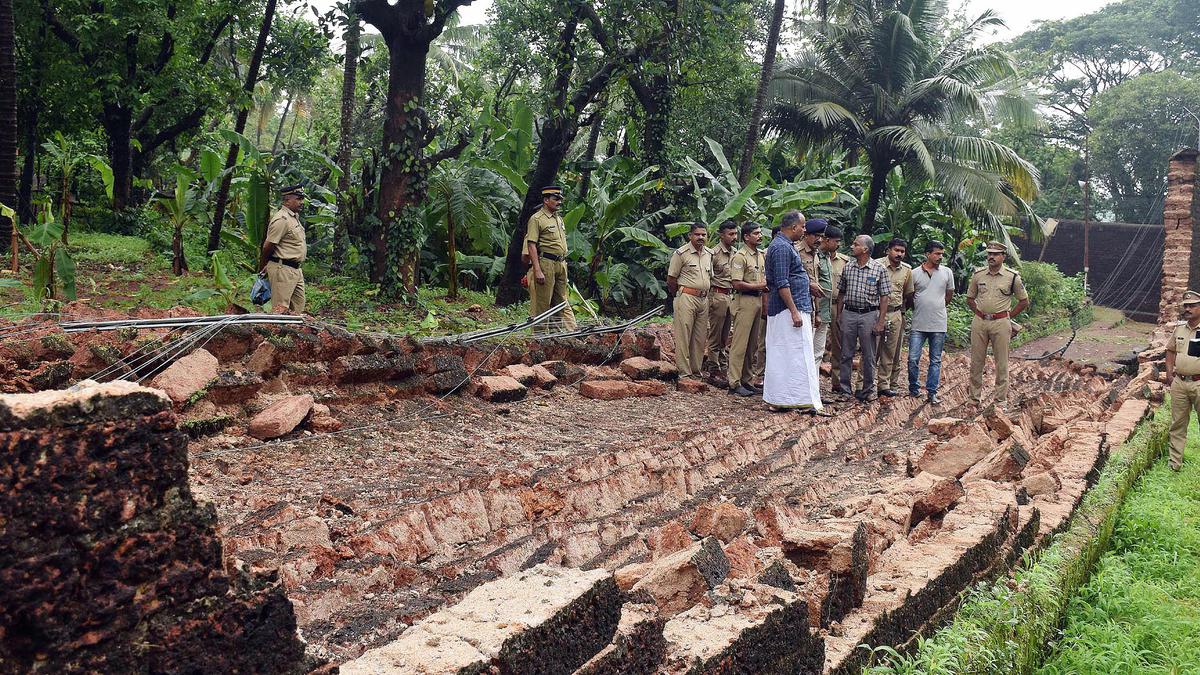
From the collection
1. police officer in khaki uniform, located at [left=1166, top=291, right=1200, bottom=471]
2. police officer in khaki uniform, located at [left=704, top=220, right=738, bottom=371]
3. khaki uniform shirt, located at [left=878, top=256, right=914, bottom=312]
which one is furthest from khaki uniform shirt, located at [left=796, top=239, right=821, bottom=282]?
police officer in khaki uniform, located at [left=1166, top=291, right=1200, bottom=471]

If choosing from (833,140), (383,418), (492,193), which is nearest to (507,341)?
(383,418)

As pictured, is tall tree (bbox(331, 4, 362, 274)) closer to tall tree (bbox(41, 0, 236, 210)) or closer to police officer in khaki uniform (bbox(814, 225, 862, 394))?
tall tree (bbox(41, 0, 236, 210))

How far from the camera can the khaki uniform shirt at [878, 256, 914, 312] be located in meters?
9.80

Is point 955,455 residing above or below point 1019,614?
above

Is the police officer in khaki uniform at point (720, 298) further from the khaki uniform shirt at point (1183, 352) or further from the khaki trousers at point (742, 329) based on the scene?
the khaki uniform shirt at point (1183, 352)

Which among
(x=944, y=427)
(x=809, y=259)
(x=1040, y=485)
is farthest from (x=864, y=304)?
(x=1040, y=485)

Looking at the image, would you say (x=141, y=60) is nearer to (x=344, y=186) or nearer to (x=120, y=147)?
(x=120, y=147)

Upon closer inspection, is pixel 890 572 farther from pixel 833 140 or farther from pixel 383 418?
pixel 833 140

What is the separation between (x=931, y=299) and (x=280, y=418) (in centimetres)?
697

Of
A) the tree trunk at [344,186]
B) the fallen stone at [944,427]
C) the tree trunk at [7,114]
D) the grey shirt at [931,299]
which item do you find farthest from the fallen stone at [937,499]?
the tree trunk at [7,114]

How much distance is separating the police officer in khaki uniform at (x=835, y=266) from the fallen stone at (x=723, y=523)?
5144 mm

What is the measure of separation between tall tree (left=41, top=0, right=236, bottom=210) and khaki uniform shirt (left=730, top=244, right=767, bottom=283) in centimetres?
781

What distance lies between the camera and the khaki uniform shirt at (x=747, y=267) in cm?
924

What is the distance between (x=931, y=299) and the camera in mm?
9758
